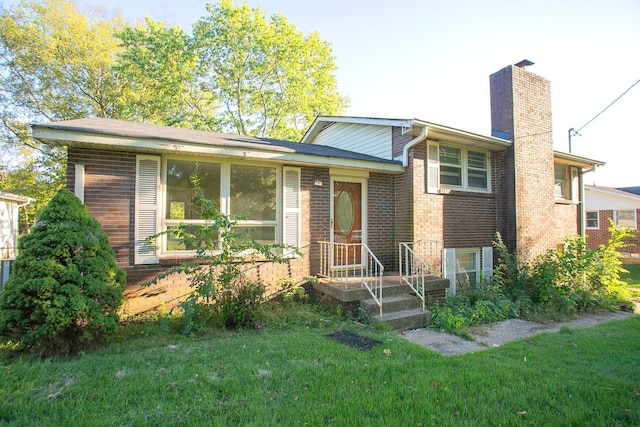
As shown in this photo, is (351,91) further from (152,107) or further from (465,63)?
(465,63)

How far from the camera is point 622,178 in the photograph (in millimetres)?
36844

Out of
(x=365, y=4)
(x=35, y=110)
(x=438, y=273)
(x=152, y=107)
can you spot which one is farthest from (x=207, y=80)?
(x=438, y=273)

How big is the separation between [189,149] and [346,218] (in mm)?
3714

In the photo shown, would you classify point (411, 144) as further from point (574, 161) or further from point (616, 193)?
point (616, 193)

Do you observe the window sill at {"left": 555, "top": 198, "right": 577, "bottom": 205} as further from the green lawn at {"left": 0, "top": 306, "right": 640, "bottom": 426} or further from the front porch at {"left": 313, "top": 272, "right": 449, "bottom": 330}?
the green lawn at {"left": 0, "top": 306, "right": 640, "bottom": 426}

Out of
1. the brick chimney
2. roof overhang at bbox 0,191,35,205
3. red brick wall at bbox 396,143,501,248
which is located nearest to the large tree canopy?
roof overhang at bbox 0,191,35,205

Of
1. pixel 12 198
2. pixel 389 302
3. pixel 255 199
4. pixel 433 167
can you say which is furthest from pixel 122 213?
pixel 12 198

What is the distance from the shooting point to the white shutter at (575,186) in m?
11.1

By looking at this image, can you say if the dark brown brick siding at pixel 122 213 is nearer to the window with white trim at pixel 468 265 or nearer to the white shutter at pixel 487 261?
the window with white trim at pixel 468 265

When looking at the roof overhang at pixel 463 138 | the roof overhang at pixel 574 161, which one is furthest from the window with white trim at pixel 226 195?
the roof overhang at pixel 574 161

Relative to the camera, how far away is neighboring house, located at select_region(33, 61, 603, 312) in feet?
18.4

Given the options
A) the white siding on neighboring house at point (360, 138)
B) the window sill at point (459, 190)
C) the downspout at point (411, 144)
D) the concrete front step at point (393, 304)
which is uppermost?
the white siding on neighboring house at point (360, 138)

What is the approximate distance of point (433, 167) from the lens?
26.3 feet

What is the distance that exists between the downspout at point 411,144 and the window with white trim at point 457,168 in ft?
1.96
